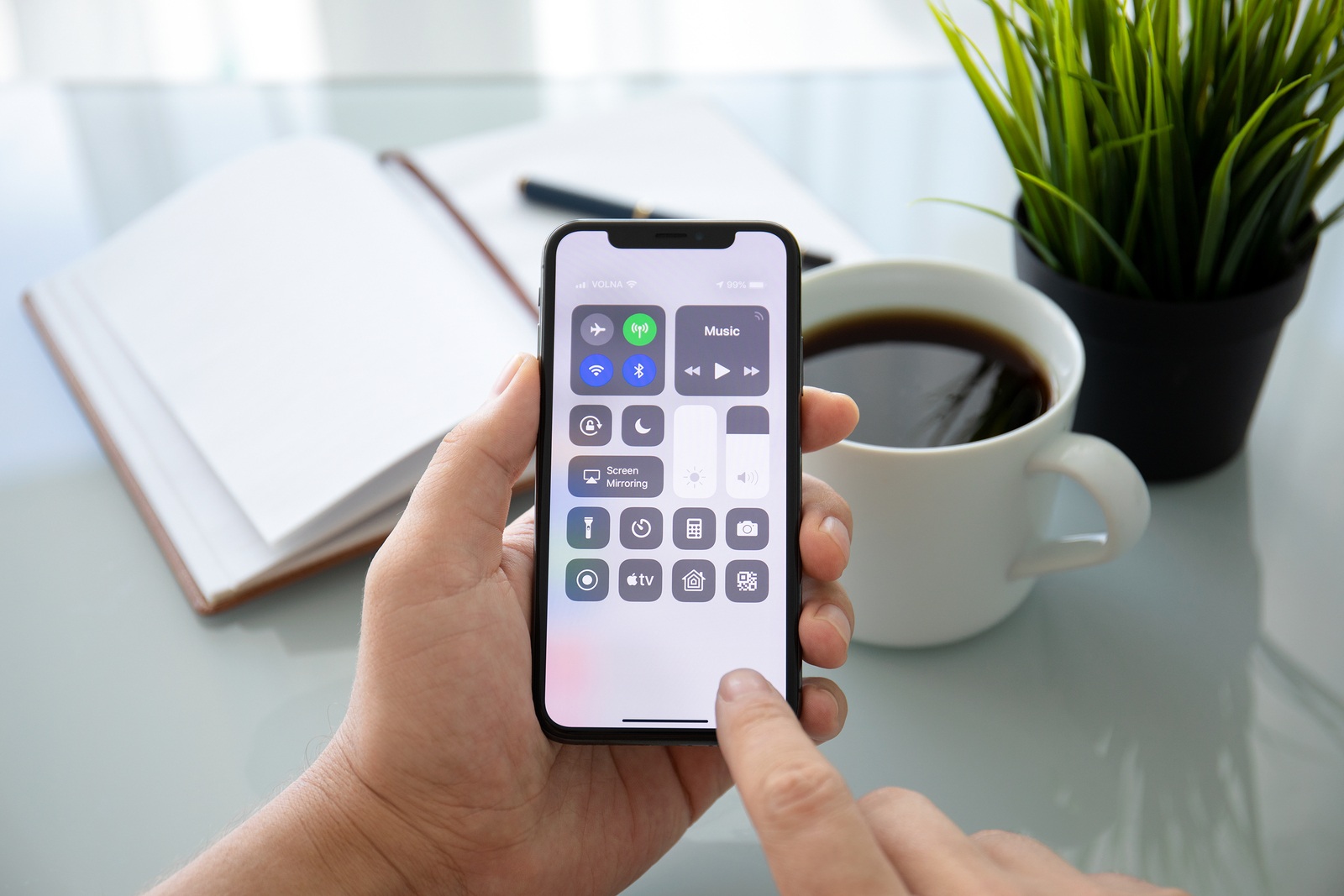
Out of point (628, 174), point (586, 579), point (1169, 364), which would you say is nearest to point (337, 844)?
point (586, 579)

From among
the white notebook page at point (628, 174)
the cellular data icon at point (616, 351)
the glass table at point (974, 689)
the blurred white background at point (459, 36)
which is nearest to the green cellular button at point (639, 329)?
the cellular data icon at point (616, 351)

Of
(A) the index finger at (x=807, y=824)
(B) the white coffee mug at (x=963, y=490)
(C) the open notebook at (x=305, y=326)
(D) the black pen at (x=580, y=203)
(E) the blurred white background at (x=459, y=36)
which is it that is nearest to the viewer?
(A) the index finger at (x=807, y=824)

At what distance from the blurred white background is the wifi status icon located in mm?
635

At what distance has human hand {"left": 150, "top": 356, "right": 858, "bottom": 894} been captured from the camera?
0.42 meters

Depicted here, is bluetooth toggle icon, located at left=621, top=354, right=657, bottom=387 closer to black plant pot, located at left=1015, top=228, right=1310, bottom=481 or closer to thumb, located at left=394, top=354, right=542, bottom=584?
thumb, located at left=394, top=354, right=542, bottom=584

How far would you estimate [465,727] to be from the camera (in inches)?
16.6

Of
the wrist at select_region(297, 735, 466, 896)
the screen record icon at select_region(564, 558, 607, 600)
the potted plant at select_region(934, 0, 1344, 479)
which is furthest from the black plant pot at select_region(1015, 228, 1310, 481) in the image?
the wrist at select_region(297, 735, 466, 896)

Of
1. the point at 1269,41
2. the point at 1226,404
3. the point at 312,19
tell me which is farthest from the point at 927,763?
the point at 312,19

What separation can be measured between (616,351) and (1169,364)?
266 mm

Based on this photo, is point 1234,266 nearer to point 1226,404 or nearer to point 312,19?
point 1226,404

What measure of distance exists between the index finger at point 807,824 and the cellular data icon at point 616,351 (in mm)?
160

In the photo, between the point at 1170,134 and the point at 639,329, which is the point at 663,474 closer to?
the point at 639,329

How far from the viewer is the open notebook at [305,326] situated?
0.56m

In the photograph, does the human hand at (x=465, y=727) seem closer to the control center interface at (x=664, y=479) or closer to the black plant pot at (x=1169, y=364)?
the control center interface at (x=664, y=479)
